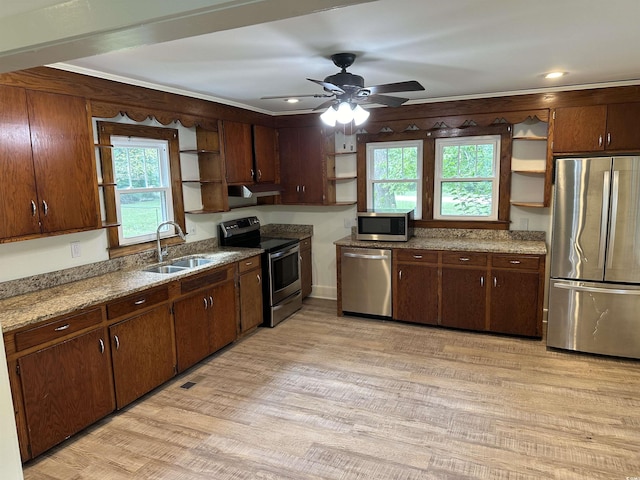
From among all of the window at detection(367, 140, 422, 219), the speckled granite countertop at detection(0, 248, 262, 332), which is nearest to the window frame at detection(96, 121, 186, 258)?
the speckled granite countertop at detection(0, 248, 262, 332)

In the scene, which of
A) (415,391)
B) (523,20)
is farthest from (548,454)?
(523,20)

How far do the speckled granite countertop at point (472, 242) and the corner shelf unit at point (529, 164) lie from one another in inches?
14.8

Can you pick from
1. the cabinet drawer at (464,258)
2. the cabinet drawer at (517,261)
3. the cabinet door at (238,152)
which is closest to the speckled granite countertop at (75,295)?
the cabinet door at (238,152)

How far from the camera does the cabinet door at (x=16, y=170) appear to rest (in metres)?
2.57

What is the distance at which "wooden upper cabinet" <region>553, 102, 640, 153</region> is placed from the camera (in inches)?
152

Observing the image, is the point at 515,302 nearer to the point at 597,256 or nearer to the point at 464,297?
the point at 464,297

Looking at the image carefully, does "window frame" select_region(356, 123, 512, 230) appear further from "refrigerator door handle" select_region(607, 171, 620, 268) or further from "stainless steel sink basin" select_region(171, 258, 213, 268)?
"stainless steel sink basin" select_region(171, 258, 213, 268)

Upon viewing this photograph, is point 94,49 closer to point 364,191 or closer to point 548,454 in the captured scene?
point 548,454

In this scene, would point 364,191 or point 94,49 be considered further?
point 364,191

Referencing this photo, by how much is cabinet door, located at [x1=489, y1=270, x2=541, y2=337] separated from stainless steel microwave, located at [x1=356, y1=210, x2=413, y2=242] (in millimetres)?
1034

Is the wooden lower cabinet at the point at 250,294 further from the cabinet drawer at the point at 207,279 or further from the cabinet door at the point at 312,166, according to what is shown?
the cabinet door at the point at 312,166

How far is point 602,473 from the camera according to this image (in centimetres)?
237

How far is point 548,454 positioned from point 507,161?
3013 millimetres

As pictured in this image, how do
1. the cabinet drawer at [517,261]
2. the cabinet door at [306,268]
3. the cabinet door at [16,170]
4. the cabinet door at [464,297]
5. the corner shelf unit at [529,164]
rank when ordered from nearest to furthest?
1. the cabinet door at [16,170]
2. the cabinet drawer at [517,261]
3. the cabinet door at [464,297]
4. the corner shelf unit at [529,164]
5. the cabinet door at [306,268]
